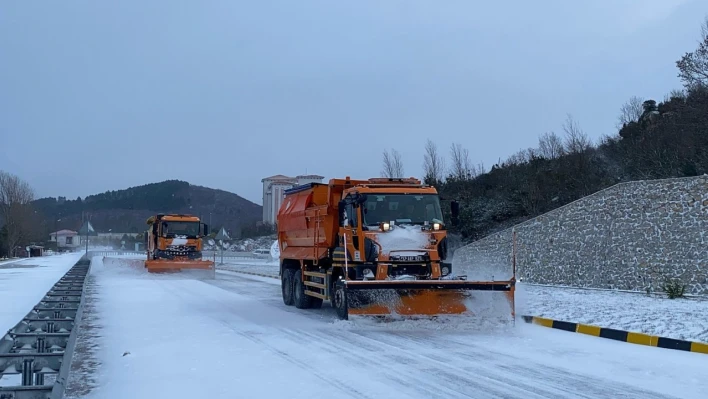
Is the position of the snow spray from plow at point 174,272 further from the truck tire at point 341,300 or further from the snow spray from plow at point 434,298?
the snow spray from plow at point 434,298

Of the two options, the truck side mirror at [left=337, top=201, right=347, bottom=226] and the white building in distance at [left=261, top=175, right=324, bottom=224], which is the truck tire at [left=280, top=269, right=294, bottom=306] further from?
the white building in distance at [left=261, top=175, right=324, bottom=224]

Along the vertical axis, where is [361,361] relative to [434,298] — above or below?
below

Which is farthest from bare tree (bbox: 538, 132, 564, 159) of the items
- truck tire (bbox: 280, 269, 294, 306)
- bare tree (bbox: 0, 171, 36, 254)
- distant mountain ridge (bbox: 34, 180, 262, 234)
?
distant mountain ridge (bbox: 34, 180, 262, 234)

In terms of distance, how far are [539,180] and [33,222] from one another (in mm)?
57996

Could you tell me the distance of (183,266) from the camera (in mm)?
28750

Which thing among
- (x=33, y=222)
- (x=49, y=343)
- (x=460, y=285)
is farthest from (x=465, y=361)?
(x=33, y=222)

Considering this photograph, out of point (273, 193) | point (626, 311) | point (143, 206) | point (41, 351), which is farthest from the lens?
point (143, 206)

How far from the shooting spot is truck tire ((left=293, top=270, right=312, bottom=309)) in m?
15.1

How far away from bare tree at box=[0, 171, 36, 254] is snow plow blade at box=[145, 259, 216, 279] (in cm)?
3603

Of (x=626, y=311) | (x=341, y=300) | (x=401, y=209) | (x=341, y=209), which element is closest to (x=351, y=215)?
(x=341, y=209)

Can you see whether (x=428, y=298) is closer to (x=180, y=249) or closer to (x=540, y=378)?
(x=540, y=378)

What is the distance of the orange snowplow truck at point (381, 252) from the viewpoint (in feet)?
37.6

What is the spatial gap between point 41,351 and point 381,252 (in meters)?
6.01

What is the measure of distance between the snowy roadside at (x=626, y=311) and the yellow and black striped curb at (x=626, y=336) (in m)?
0.17
